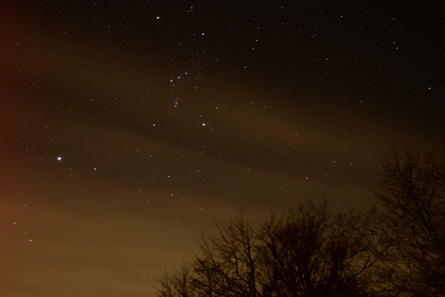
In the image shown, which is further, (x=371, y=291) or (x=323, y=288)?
(x=323, y=288)

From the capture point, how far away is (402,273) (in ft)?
29.0

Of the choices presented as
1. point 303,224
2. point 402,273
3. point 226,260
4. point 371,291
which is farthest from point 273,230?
point 402,273

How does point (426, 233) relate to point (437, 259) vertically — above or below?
above

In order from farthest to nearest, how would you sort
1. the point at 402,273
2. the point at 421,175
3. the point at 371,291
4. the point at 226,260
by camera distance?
1. the point at 226,260
2. the point at 371,291
3. the point at 421,175
4. the point at 402,273

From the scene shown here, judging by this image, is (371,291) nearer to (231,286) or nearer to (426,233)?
(426,233)

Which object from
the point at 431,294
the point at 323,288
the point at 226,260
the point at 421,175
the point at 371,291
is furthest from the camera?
the point at 226,260

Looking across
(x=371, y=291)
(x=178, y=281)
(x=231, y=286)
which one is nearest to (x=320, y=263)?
(x=371, y=291)

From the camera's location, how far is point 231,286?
12.8 metres

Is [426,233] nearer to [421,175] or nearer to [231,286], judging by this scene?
[421,175]

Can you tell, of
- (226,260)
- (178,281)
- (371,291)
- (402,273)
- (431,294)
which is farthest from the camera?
(178,281)

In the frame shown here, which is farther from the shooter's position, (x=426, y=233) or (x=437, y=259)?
(x=426, y=233)

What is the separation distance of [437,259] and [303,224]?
18.0 ft

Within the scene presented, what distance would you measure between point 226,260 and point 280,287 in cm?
193

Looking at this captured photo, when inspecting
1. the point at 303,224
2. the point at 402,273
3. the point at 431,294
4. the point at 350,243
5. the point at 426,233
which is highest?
the point at 303,224
